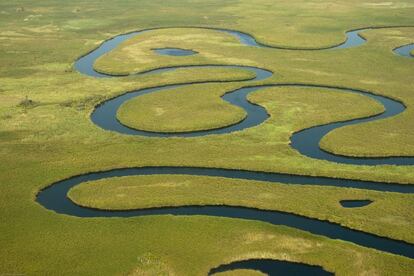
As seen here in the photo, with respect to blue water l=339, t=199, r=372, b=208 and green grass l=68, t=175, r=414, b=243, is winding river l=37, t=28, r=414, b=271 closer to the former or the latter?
green grass l=68, t=175, r=414, b=243

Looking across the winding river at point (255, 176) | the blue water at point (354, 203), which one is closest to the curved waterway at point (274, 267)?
the winding river at point (255, 176)

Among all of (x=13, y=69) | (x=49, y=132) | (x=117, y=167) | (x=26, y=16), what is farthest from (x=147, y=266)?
(x=26, y=16)

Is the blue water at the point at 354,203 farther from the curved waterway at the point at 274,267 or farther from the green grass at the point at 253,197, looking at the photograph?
the curved waterway at the point at 274,267

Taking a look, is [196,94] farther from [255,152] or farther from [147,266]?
[147,266]

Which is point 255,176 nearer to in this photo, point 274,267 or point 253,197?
point 253,197

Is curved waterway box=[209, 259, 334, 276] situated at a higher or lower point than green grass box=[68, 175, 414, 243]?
lower

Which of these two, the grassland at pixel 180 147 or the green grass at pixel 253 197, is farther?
the green grass at pixel 253 197

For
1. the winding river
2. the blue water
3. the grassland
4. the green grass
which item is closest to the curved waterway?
the winding river
